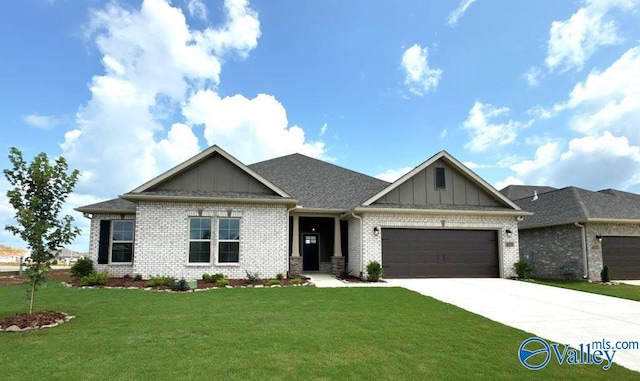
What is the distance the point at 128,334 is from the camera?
6320mm

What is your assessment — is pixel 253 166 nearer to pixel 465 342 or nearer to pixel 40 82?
pixel 40 82

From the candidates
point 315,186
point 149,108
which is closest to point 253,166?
point 315,186

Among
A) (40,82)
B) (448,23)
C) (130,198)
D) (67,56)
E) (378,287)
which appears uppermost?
(448,23)

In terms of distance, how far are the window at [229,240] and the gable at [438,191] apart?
6.06 meters

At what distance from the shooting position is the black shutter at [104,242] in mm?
15352

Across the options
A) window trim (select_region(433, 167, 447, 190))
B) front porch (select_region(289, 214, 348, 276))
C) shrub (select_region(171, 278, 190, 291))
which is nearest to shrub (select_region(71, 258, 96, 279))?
shrub (select_region(171, 278, 190, 291))

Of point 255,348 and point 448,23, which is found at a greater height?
point 448,23

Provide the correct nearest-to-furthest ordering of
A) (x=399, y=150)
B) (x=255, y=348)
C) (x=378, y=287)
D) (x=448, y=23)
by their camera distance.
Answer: (x=255, y=348)
(x=378, y=287)
(x=448, y=23)
(x=399, y=150)

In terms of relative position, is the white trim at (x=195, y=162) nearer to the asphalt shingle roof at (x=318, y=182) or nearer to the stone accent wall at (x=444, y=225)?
the asphalt shingle roof at (x=318, y=182)

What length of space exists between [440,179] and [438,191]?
565mm

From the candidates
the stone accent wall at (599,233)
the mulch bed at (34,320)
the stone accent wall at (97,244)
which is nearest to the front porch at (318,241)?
A: the stone accent wall at (97,244)

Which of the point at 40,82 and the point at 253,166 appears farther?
the point at 253,166

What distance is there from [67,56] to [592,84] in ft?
68.5

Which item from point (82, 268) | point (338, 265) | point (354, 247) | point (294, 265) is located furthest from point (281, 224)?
point (82, 268)
